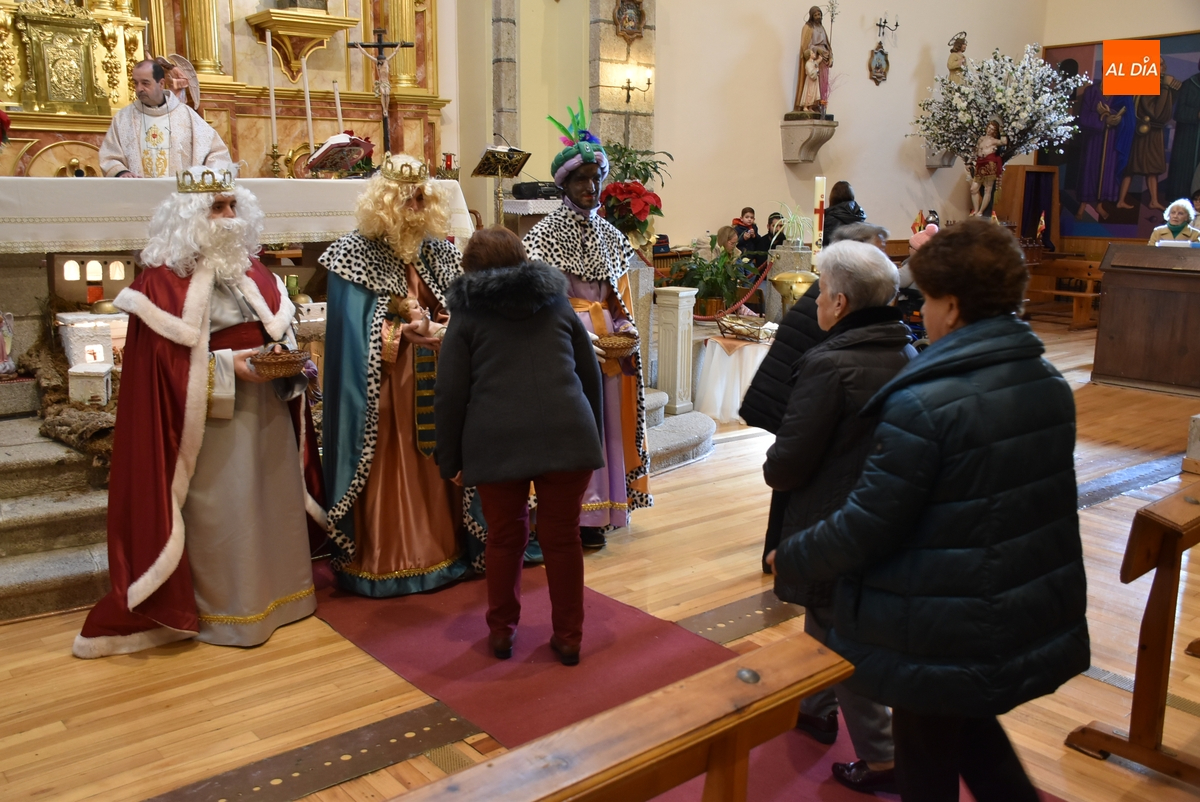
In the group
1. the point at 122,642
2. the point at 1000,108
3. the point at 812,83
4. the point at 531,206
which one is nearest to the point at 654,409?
the point at 531,206

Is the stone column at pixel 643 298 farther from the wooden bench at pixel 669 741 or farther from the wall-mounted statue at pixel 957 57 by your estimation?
the wall-mounted statue at pixel 957 57

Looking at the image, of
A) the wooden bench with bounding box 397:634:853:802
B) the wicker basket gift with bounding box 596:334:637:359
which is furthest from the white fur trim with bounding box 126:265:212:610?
the wooden bench with bounding box 397:634:853:802

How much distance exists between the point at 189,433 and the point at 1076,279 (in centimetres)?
1311

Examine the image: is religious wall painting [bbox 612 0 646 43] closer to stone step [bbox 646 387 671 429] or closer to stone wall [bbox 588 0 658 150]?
stone wall [bbox 588 0 658 150]

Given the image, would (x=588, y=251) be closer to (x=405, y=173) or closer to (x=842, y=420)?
(x=405, y=173)

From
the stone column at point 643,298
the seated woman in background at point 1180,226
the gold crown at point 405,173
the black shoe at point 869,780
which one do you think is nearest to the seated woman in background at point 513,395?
the gold crown at point 405,173

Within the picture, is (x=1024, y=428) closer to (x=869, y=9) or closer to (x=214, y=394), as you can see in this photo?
(x=214, y=394)

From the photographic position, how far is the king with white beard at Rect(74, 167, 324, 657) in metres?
3.56

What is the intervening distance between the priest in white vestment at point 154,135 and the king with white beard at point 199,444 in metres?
2.13

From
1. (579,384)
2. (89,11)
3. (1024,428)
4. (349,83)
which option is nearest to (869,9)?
(349,83)

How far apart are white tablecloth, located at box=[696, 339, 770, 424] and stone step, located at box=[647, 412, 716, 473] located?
77 cm

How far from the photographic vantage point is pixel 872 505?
6.75 ft

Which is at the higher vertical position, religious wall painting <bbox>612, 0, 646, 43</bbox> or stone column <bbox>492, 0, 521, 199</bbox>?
religious wall painting <bbox>612, 0, 646, 43</bbox>

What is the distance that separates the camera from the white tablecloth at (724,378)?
743 cm
